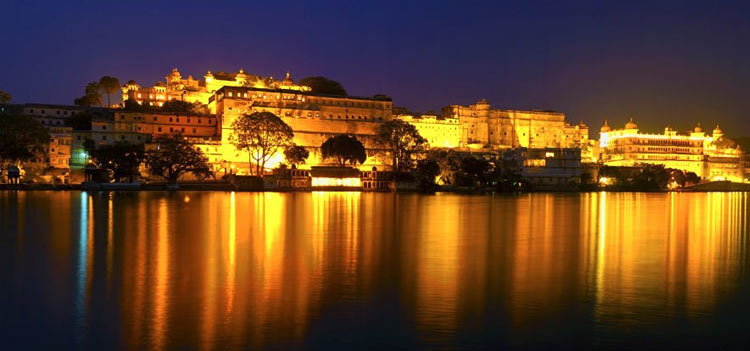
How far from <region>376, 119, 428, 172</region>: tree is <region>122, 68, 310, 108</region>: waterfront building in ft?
63.9

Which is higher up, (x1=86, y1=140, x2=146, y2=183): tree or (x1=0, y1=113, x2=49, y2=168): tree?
(x1=0, y1=113, x2=49, y2=168): tree

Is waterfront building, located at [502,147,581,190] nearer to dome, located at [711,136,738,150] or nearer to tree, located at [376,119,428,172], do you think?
tree, located at [376,119,428,172]

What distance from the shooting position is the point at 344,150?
61.0 m

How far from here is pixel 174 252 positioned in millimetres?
14531

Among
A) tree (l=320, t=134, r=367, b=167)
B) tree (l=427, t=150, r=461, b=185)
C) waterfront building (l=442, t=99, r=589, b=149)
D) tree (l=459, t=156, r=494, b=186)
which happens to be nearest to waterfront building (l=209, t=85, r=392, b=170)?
tree (l=320, t=134, r=367, b=167)

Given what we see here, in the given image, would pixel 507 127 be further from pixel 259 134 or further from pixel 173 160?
pixel 173 160

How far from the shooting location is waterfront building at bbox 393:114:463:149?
8219 centimetres

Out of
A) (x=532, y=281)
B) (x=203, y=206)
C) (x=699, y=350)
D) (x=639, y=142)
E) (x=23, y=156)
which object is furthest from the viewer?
(x=639, y=142)

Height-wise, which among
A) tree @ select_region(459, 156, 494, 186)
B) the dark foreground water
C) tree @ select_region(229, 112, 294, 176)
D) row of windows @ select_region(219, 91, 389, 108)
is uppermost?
row of windows @ select_region(219, 91, 389, 108)

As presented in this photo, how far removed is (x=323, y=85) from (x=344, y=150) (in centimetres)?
2607

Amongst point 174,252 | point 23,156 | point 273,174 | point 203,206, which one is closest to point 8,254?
point 174,252

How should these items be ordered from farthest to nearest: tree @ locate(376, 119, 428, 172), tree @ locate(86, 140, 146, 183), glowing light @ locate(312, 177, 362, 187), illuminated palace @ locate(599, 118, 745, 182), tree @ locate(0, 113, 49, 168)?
illuminated palace @ locate(599, 118, 745, 182) < tree @ locate(376, 119, 428, 172) < glowing light @ locate(312, 177, 362, 187) < tree @ locate(86, 140, 146, 183) < tree @ locate(0, 113, 49, 168)

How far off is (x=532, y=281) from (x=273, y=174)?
4691 cm

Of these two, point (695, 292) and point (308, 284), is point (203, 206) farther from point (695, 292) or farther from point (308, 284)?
point (695, 292)
